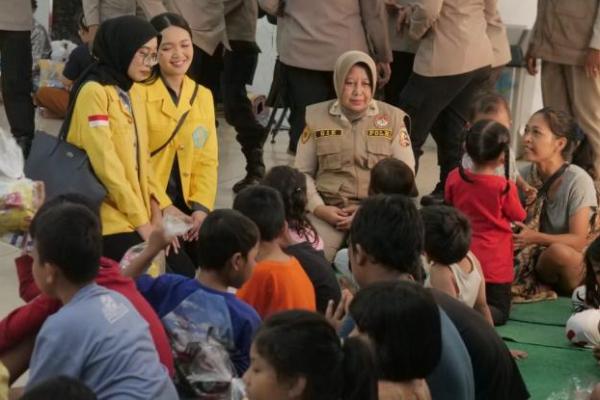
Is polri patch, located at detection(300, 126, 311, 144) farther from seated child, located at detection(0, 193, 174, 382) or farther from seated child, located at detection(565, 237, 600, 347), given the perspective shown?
seated child, located at detection(0, 193, 174, 382)

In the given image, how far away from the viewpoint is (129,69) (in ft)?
14.3

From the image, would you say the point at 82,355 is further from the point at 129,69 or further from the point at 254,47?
the point at 254,47

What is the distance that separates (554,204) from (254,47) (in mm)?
2279

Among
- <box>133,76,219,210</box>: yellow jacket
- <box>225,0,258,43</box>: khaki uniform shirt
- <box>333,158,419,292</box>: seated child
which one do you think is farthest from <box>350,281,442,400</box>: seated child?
<box>225,0,258,43</box>: khaki uniform shirt

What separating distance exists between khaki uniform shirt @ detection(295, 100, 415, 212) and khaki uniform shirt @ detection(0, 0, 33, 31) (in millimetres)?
2089

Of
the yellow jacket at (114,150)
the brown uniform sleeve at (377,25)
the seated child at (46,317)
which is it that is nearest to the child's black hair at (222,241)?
the seated child at (46,317)

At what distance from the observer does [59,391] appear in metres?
2.21

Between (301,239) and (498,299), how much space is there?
1.13m

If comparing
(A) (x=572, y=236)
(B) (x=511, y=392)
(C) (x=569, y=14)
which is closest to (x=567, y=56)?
(C) (x=569, y=14)

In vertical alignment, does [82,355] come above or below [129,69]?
below

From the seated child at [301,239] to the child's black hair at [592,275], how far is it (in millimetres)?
1005

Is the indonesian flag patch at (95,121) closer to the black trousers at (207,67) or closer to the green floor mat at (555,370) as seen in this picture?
the green floor mat at (555,370)

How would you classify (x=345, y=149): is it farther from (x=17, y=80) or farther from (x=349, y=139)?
(x=17, y=80)

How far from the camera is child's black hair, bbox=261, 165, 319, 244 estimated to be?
4180 mm
